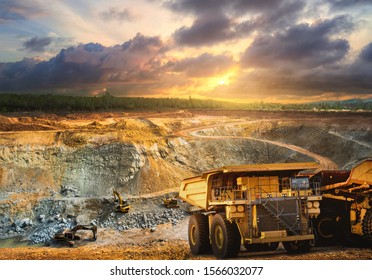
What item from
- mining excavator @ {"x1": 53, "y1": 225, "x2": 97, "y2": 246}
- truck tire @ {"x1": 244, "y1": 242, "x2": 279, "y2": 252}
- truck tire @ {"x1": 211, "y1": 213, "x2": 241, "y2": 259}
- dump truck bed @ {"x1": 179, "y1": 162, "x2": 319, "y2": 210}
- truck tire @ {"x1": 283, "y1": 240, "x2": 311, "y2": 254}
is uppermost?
dump truck bed @ {"x1": 179, "y1": 162, "x2": 319, "y2": 210}

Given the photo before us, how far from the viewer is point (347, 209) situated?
12.3 m

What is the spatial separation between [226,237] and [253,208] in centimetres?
78

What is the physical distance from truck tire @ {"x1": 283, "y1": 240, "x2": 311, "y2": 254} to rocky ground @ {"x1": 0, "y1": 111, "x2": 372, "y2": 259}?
4.30 m

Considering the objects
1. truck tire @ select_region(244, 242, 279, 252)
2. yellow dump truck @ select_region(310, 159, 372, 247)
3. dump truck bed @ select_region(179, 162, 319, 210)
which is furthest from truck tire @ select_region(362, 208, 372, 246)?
truck tire @ select_region(244, 242, 279, 252)

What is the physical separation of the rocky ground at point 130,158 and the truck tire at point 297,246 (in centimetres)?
430

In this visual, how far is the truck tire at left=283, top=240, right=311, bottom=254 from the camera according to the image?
1134 cm

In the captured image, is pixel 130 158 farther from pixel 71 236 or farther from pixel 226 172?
pixel 226 172

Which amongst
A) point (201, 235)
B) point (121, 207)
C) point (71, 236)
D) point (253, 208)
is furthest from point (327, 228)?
point (121, 207)

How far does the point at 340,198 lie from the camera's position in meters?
12.4

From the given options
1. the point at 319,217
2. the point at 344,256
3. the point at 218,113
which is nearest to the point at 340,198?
the point at 319,217

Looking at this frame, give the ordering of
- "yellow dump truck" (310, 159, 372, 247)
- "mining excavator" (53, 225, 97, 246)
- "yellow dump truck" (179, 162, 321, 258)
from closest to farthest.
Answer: "yellow dump truck" (179, 162, 321, 258)
"yellow dump truck" (310, 159, 372, 247)
"mining excavator" (53, 225, 97, 246)

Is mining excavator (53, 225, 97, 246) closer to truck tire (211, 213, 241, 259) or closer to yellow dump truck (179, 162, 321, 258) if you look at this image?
yellow dump truck (179, 162, 321, 258)

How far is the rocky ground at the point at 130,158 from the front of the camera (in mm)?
18375
